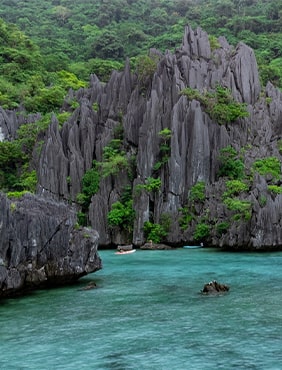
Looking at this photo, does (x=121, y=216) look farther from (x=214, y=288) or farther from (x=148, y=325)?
(x=148, y=325)

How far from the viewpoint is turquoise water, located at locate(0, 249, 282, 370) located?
555 inches

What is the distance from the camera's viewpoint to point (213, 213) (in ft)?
154

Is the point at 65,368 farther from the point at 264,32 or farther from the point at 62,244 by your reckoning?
the point at 264,32

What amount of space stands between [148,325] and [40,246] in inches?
322

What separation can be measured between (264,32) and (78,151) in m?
58.8

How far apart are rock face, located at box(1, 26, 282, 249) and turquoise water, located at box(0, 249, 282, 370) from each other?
1746cm

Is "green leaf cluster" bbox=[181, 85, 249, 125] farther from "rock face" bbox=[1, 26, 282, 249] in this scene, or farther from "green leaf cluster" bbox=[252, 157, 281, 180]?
"green leaf cluster" bbox=[252, 157, 281, 180]

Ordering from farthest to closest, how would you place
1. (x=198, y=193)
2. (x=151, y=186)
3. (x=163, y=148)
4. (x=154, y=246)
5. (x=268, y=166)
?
(x=163, y=148), (x=268, y=166), (x=151, y=186), (x=198, y=193), (x=154, y=246)

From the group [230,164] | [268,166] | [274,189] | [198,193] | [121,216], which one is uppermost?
[230,164]

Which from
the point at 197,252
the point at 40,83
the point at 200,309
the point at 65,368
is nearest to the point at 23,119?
the point at 40,83

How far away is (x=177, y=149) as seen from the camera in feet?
171

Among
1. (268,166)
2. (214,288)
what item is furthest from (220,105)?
(214,288)

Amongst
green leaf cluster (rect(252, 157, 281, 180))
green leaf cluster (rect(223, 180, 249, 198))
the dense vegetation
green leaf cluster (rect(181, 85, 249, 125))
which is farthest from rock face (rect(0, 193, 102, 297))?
the dense vegetation

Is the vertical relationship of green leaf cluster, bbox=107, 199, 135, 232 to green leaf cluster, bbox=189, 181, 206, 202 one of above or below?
below
